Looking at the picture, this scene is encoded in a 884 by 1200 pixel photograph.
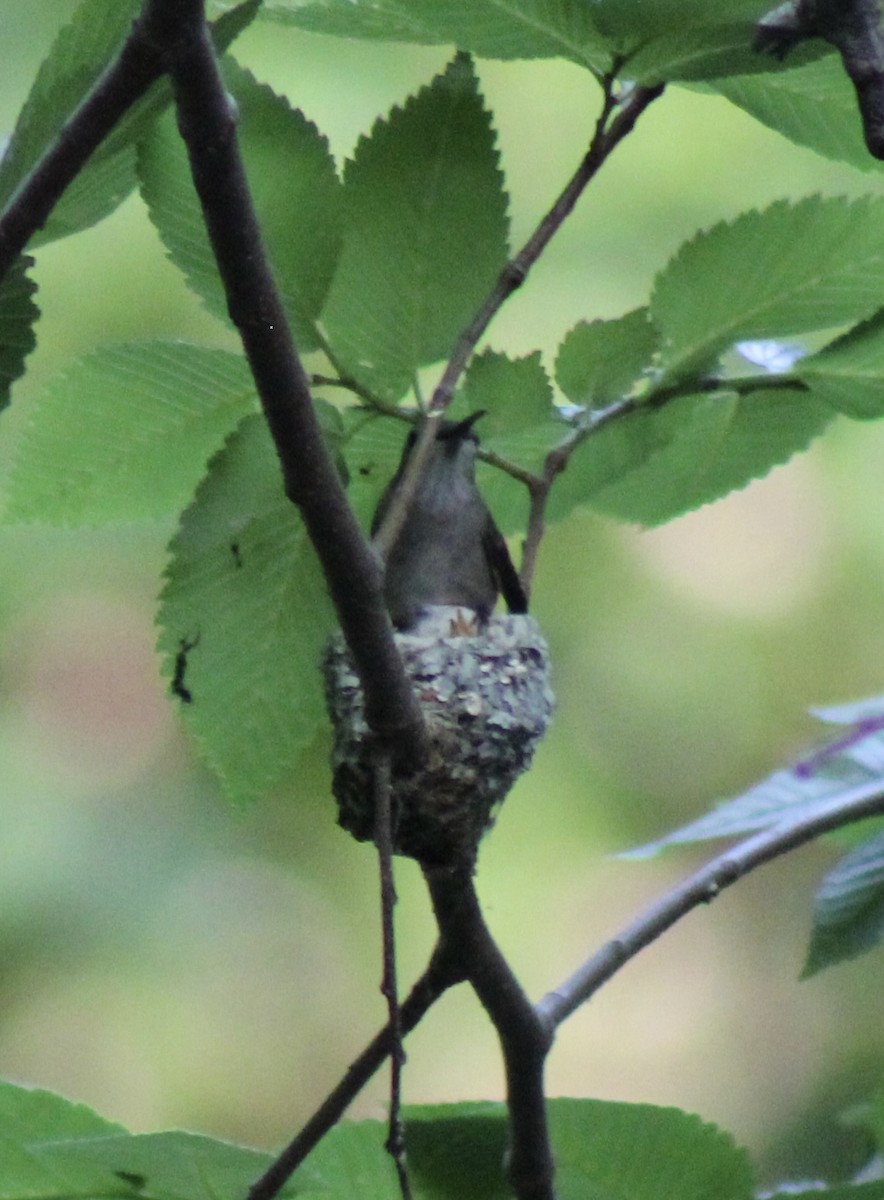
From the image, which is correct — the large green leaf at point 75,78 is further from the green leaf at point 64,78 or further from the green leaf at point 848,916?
the green leaf at point 848,916

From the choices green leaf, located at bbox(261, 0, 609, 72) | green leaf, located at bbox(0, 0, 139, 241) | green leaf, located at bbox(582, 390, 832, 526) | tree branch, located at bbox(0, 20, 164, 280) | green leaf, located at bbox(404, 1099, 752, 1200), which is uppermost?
green leaf, located at bbox(261, 0, 609, 72)

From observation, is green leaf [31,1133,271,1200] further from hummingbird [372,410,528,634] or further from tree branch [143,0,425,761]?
hummingbird [372,410,528,634]

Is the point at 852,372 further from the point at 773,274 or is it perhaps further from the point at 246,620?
the point at 246,620

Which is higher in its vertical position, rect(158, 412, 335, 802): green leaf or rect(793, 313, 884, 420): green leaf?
rect(793, 313, 884, 420): green leaf

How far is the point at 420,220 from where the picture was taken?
82cm

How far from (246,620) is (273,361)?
27 centimetres

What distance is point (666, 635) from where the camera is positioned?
3320mm

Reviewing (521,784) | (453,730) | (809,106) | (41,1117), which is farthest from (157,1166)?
(521,784)

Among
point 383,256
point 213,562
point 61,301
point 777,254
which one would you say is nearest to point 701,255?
point 777,254

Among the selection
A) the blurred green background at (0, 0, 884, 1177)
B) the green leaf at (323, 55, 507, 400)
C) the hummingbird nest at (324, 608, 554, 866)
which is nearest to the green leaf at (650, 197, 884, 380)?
the green leaf at (323, 55, 507, 400)

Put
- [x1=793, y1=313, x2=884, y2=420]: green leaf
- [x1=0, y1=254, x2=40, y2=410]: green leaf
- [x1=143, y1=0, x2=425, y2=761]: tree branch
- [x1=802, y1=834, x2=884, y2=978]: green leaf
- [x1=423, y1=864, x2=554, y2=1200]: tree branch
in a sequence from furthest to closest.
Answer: [x1=802, y1=834, x2=884, y2=978]: green leaf → [x1=793, y1=313, x2=884, y2=420]: green leaf → [x1=423, y1=864, x2=554, y2=1200]: tree branch → [x1=0, y1=254, x2=40, y2=410]: green leaf → [x1=143, y1=0, x2=425, y2=761]: tree branch

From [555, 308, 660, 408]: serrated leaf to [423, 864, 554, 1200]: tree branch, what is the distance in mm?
316

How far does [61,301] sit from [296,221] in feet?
7.69

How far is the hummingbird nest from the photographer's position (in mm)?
807
